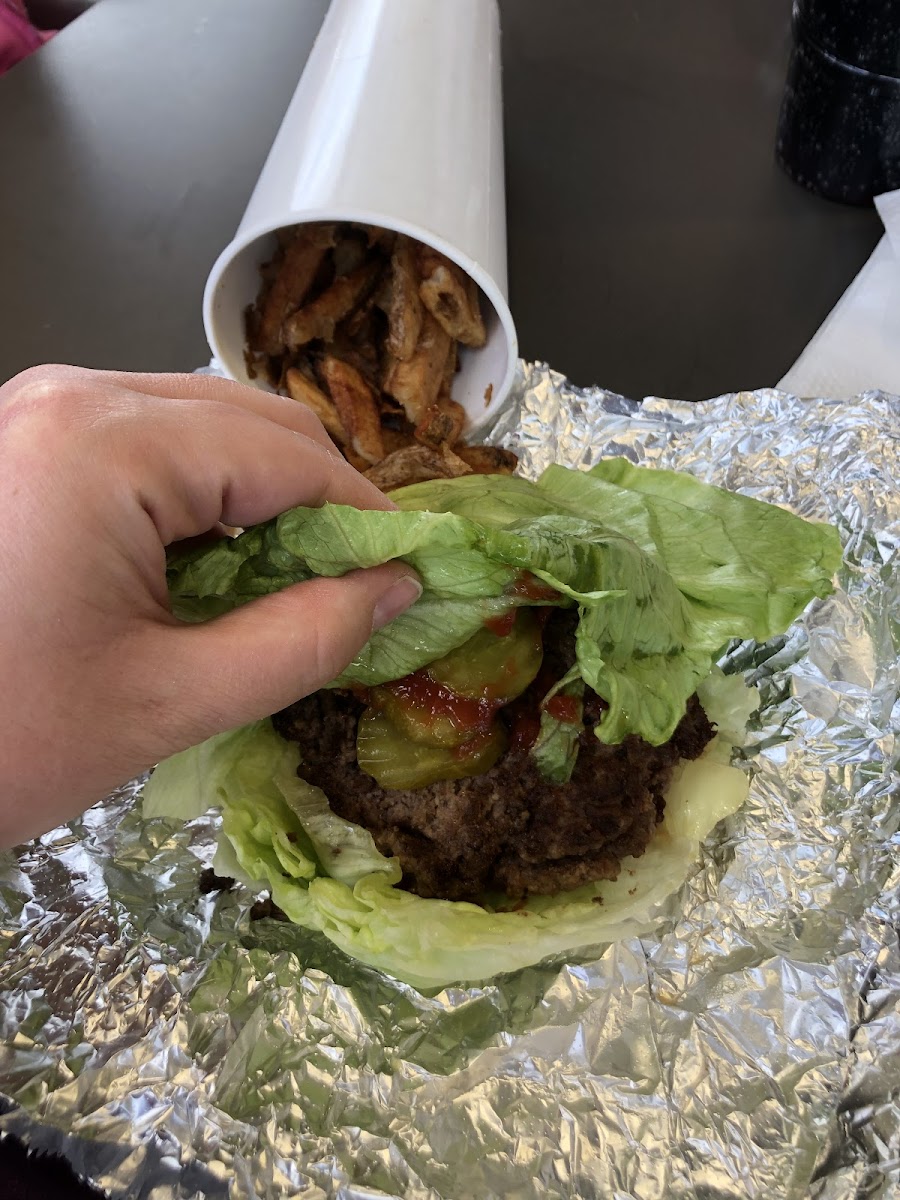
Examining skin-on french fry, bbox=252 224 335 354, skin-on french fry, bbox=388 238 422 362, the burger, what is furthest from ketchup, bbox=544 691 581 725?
skin-on french fry, bbox=252 224 335 354

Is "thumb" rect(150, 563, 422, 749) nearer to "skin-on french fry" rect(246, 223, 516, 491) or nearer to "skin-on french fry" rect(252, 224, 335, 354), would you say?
"skin-on french fry" rect(246, 223, 516, 491)

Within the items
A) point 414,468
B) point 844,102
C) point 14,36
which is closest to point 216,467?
point 414,468

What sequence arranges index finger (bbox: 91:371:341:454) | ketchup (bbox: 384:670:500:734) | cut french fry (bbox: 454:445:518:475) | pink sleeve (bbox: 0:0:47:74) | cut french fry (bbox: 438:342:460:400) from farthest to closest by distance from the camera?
pink sleeve (bbox: 0:0:47:74)
cut french fry (bbox: 438:342:460:400)
cut french fry (bbox: 454:445:518:475)
ketchup (bbox: 384:670:500:734)
index finger (bbox: 91:371:341:454)

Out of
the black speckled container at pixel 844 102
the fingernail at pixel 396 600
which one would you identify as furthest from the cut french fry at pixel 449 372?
the black speckled container at pixel 844 102

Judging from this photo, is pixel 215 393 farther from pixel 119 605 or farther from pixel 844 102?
pixel 844 102

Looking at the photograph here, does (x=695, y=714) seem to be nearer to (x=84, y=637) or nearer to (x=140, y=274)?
(x=84, y=637)

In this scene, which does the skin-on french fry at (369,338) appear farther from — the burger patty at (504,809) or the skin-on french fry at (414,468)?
the burger patty at (504,809)

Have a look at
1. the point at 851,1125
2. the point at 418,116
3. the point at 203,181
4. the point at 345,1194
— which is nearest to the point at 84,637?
the point at 345,1194
